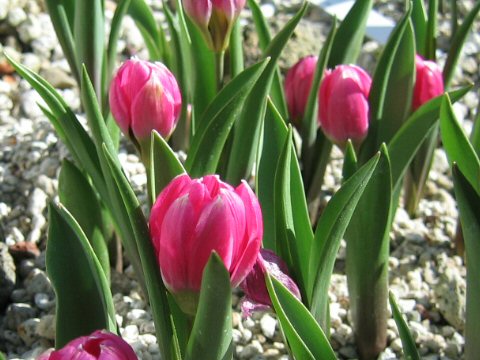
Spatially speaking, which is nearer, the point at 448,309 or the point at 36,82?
the point at 36,82

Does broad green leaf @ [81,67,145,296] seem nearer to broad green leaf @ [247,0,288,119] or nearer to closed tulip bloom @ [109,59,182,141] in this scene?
closed tulip bloom @ [109,59,182,141]

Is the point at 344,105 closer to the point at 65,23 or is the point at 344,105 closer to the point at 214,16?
the point at 214,16

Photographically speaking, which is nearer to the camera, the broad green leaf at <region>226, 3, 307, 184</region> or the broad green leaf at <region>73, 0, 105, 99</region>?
the broad green leaf at <region>226, 3, 307, 184</region>

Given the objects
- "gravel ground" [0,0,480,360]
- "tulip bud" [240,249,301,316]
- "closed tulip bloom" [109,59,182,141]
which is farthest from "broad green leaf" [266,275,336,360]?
"gravel ground" [0,0,480,360]

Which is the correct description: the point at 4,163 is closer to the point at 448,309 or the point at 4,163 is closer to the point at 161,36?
the point at 161,36

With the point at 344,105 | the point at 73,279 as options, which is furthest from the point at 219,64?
the point at 73,279

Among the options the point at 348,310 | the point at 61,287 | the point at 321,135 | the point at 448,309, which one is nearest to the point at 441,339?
the point at 448,309
